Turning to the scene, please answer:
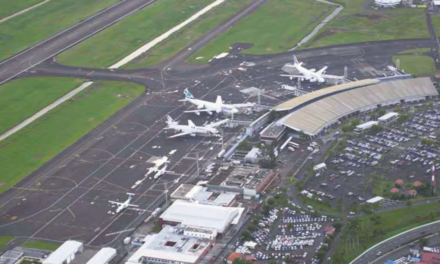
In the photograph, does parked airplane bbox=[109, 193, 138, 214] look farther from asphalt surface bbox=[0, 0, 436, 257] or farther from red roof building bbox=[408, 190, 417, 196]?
red roof building bbox=[408, 190, 417, 196]

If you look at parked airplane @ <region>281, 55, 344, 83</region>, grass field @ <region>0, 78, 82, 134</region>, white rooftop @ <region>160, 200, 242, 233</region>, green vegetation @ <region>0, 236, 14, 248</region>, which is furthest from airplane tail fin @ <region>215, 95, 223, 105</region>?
green vegetation @ <region>0, 236, 14, 248</region>

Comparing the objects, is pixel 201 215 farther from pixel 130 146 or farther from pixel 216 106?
pixel 216 106

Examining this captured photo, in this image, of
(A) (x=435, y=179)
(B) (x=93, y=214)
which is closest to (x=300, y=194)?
(A) (x=435, y=179)

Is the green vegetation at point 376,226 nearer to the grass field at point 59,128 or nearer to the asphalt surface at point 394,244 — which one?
the asphalt surface at point 394,244

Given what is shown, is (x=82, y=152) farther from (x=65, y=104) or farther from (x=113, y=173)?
(x=65, y=104)

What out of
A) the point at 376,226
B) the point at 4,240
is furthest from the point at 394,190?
the point at 4,240
